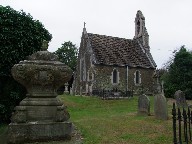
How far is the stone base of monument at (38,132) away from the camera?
777 centimetres

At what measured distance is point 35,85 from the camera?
8516mm

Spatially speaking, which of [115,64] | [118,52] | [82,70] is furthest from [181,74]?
[82,70]

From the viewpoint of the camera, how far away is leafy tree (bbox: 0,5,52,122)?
12680mm

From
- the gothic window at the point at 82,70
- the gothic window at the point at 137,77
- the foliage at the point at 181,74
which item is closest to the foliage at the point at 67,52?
the gothic window at the point at 82,70

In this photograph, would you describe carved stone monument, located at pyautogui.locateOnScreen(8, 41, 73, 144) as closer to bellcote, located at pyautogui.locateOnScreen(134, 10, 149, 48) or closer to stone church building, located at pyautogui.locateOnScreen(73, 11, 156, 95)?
stone church building, located at pyautogui.locateOnScreen(73, 11, 156, 95)

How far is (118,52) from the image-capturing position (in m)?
38.9

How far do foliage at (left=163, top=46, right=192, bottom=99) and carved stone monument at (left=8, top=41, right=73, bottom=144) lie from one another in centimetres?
2761

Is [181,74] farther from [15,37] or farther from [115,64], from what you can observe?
[15,37]

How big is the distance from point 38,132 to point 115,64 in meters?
29.2

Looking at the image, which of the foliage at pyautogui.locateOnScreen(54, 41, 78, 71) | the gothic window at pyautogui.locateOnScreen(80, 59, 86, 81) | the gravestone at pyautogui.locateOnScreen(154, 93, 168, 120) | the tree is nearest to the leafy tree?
the tree

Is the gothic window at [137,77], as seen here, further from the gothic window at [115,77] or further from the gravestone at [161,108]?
the gravestone at [161,108]

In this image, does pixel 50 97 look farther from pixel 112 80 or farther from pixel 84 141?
pixel 112 80

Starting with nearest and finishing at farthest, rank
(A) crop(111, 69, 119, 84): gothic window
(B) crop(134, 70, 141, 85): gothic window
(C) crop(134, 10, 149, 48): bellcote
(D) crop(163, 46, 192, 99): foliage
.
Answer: (D) crop(163, 46, 192, 99): foliage → (A) crop(111, 69, 119, 84): gothic window → (B) crop(134, 70, 141, 85): gothic window → (C) crop(134, 10, 149, 48): bellcote

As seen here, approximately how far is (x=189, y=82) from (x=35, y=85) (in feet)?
93.2
